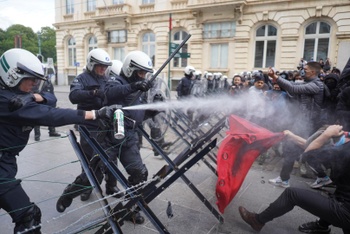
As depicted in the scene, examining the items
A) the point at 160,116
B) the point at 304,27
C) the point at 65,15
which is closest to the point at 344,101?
the point at 160,116

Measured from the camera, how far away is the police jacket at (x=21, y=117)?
2.04 metres

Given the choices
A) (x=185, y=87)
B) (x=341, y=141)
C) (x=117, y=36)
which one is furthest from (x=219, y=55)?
(x=341, y=141)

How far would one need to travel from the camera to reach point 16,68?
7.14 ft

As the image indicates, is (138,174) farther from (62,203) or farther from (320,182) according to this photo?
(320,182)

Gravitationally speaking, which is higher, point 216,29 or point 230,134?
point 216,29

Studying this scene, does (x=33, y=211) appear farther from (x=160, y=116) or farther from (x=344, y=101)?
(x=344, y=101)

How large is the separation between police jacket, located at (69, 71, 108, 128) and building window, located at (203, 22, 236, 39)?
16.1m

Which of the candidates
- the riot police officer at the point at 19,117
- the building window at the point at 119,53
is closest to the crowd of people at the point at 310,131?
the riot police officer at the point at 19,117

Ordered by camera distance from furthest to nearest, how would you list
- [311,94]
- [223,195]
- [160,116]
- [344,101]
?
[160,116]
[311,94]
[344,101]
[223,195]

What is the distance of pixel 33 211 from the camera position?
2273 mm

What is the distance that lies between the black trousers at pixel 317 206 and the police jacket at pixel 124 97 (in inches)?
71.4

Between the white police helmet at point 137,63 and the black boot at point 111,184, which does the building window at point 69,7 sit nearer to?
the white police helmet at point 137,63

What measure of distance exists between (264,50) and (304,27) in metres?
2.64

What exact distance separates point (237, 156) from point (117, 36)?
22.8 meters
